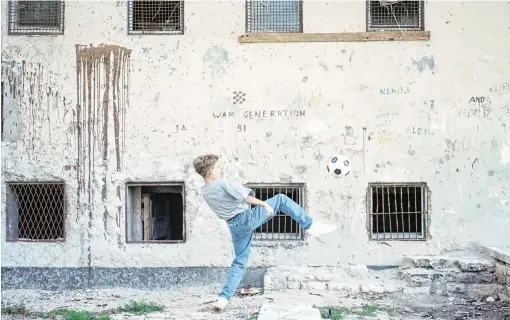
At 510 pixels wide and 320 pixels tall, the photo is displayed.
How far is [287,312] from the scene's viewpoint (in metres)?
6.18

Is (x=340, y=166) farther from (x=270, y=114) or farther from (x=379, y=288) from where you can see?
(x=379, y=288)

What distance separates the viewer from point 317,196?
8.61m

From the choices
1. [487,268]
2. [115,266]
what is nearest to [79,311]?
[115,266]

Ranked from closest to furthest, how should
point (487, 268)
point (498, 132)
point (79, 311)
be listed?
point (79, 311), point (487, 268), point (498, 132)

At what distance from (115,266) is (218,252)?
5.07ft

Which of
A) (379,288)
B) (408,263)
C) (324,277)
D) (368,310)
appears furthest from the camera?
(408,263)

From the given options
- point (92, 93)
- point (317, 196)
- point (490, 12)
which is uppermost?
point (490, 12)

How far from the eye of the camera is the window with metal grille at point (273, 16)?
874 centimetres

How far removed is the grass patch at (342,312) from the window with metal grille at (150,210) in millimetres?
2736

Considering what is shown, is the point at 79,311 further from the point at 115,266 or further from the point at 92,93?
the point at 92,93

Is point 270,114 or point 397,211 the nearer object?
point 270,114

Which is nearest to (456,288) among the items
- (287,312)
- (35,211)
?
(287,312)

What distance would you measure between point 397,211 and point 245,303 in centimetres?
293

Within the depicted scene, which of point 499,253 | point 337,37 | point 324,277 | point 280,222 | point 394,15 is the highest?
point 394,15
